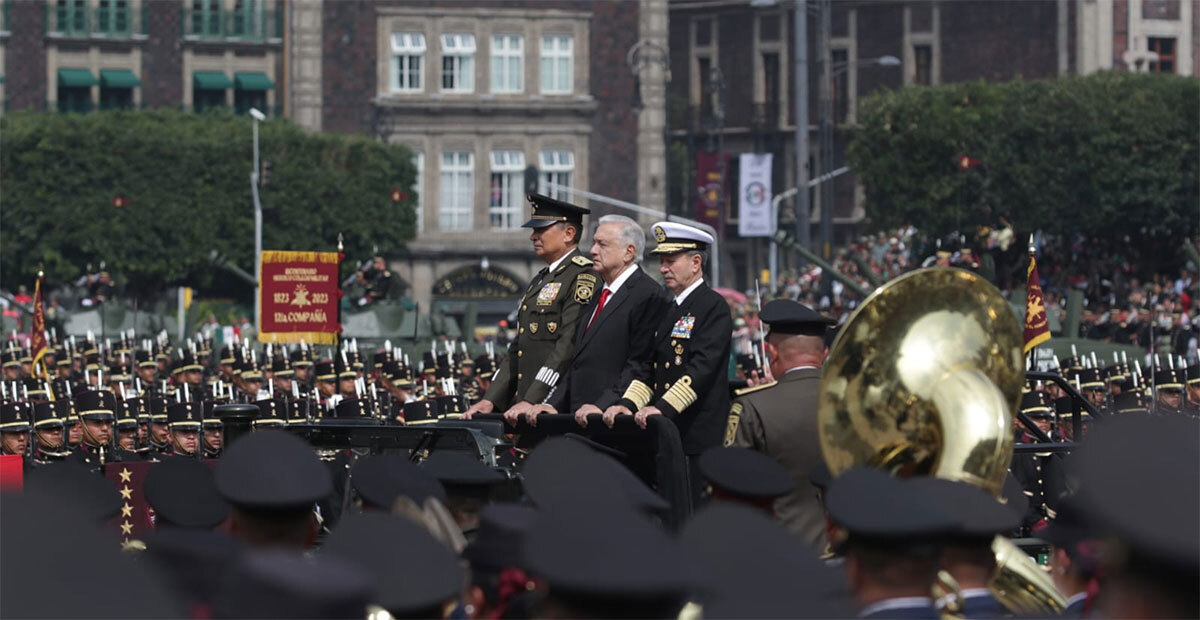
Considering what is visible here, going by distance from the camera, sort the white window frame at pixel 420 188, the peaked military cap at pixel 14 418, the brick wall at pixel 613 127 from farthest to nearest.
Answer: the brick wall at pixel 613 127 < the white window frame at pixel 420 188 < the peaked military cap at pixel 14 418

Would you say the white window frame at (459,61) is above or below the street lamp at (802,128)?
above

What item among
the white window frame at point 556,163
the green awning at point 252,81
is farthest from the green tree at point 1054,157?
the green awning at point 252,81

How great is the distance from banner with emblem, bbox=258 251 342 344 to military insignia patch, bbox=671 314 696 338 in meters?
12.8

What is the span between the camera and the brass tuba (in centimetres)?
677

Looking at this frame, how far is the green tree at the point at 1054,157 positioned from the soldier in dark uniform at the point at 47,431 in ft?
123

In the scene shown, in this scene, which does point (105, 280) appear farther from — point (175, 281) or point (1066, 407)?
point (1066, 407)

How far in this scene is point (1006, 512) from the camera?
5445 millimetres

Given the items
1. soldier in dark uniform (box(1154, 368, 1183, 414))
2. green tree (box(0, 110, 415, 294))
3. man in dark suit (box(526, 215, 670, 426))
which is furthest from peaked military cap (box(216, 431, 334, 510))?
green tree (box(0, 110, 415, 294))

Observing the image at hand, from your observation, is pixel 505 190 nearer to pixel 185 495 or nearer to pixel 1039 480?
pixel 1039 480

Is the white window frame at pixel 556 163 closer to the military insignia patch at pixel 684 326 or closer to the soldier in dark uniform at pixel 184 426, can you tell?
the soldier in dark uniform at pixel 184 426

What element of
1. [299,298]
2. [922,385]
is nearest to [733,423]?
[922,385]

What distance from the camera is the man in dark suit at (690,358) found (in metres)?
8.71

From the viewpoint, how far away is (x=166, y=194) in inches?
2235

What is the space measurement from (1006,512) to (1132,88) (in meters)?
48.5
